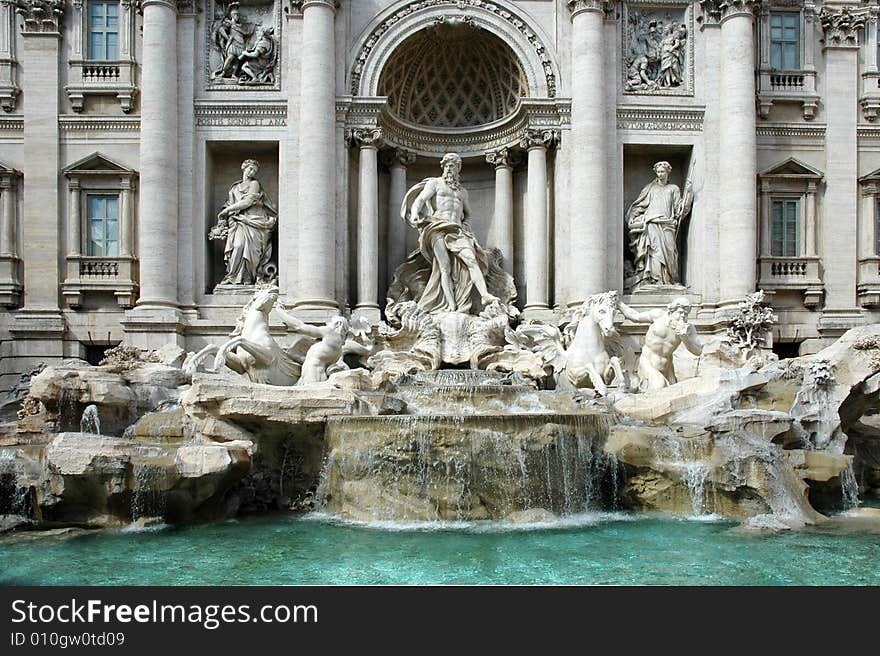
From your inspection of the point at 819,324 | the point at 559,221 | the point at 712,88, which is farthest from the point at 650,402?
the point at 712,88

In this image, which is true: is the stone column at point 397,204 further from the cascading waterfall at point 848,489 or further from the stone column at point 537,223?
the cascading waterfall at point 848,489

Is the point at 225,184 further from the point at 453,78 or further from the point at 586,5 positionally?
the point at 586,5

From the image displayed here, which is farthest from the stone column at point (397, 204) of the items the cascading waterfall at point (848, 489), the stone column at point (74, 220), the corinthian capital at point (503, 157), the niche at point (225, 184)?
the cascading waterfall at point (848, 489)

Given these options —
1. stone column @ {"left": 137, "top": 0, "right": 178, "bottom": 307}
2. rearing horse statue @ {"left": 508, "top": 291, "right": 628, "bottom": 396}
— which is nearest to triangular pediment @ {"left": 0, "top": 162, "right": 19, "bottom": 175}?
stone column @ {"left": 137, "top": 0, "right": 178, "bottom": 307}

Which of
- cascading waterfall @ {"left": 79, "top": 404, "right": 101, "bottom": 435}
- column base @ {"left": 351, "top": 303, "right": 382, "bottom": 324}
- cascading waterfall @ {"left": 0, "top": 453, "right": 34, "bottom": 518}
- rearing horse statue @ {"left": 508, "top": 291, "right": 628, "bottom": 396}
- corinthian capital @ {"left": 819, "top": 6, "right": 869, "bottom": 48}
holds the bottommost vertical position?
cascading waterfall @ {"left": 0, "top": 453, "right": 34, "bottom": 518}

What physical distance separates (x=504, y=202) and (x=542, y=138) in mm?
1841

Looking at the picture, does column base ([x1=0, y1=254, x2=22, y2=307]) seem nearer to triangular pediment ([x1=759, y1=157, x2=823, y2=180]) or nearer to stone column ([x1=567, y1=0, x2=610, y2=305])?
stone column ([x1=567, y1=0, x2=610, y2=305])

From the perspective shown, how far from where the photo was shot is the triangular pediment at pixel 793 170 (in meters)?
19.0

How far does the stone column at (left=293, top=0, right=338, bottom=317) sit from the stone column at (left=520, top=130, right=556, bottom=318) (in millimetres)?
4572

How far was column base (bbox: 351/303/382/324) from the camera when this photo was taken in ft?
58.4

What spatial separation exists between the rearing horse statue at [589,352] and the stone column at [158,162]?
8.39m

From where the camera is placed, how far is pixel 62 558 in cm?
902

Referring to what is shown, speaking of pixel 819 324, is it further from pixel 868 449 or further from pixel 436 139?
pixel 436 139

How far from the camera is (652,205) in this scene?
18.8m
